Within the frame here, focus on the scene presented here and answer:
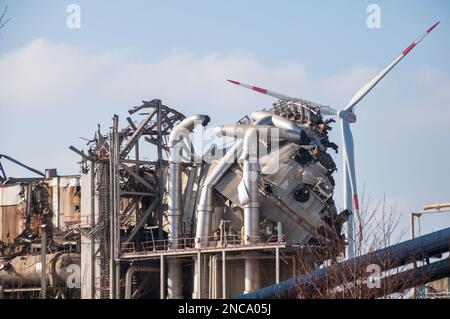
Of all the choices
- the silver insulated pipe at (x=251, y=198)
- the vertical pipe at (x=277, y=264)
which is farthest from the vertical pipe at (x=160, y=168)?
the vertical pipe at (x=277, y=264)

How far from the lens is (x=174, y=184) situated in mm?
66750

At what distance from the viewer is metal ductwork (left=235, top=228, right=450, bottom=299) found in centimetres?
4538

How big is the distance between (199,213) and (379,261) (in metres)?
19.4

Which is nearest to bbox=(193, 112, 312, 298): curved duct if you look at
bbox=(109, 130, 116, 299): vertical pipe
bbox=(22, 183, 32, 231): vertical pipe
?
bbox=(109, 130, 116, 299): vertical pipe

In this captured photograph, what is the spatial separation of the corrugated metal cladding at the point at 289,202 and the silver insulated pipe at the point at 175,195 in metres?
4.44

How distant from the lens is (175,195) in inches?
2628

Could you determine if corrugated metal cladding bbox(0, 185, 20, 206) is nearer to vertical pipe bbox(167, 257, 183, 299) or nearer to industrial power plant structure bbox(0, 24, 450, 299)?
industrial power plant structure bbox(0, 24, 450, 299)

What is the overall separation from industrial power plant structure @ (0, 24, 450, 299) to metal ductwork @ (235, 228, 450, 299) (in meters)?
6.91

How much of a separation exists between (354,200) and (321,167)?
10.1ft

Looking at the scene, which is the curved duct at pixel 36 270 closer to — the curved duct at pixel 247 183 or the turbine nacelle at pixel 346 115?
the curved duct at pixel 247 183

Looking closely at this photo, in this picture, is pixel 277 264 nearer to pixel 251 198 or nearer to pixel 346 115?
pixel 251 198

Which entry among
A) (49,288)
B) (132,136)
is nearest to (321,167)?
(132,136)

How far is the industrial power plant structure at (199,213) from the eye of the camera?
6275cm
